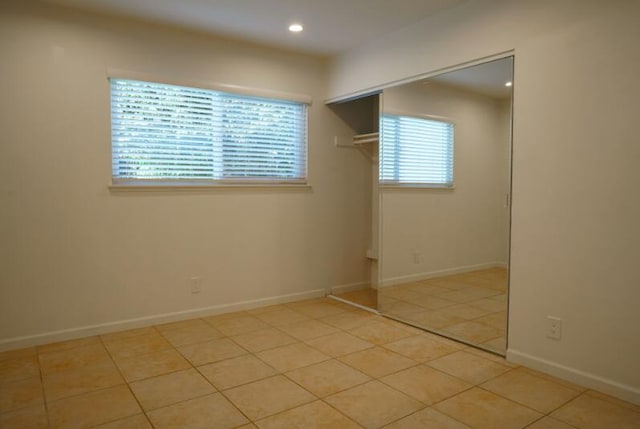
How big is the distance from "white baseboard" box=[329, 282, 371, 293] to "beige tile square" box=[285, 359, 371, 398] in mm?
1835

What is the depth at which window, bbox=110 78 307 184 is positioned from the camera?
3.45m

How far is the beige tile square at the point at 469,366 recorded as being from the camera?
2.64 metres

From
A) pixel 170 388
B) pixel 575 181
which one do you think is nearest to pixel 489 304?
pixel 575 181

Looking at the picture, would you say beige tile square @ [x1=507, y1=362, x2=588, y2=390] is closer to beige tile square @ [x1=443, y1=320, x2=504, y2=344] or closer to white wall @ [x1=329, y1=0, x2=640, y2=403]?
white wall @ [x1=329, y1=0, x2=640, y2=403]

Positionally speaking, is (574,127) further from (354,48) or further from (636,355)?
(354,48)

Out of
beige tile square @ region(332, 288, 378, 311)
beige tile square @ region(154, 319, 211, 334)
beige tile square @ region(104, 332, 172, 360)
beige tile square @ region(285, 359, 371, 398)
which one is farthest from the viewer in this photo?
beige tile square @ region(332, 288, 378, 311)

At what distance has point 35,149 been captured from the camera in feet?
10.2

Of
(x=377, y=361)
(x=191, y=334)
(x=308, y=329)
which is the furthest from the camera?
(x=308, y=329)

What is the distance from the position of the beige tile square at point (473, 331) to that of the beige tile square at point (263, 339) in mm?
1234

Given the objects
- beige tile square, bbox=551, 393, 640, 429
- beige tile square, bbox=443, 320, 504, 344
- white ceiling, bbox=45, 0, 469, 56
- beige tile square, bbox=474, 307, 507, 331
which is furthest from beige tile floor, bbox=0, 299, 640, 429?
white ceiling, bbox=45, 0, 469, 56

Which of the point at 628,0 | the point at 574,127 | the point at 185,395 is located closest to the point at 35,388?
the point at 185,395

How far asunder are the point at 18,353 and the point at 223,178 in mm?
2006

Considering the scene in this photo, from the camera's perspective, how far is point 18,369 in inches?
108

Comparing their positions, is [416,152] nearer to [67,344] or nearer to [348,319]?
[348,319]
